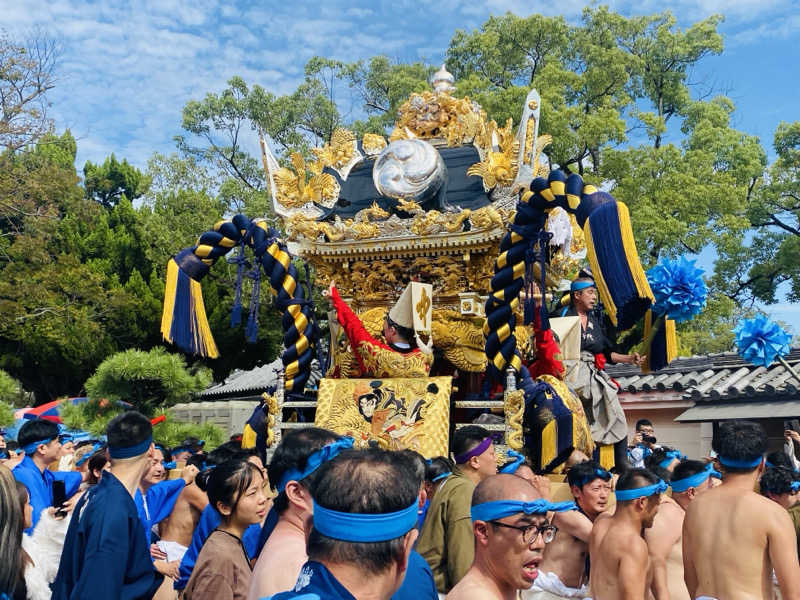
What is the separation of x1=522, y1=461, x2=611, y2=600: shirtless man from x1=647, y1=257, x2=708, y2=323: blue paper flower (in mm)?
3082

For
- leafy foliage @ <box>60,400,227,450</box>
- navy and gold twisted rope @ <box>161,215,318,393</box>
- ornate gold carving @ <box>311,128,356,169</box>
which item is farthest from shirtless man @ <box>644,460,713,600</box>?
leafy foliage @ <box>60,400,227,450</box>

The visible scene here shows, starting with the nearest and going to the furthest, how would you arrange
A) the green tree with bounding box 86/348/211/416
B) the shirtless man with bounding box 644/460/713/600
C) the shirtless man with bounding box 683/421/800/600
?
the shirtless man with bounding box 683/421/800/600
the shirtless man with bounding box 644/460/713/600
the green tree with bounding box 86/348/211/416

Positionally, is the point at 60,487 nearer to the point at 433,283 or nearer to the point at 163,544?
the point at 163,544

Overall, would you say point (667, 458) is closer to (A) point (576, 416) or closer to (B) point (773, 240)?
(A) point (576, 416)

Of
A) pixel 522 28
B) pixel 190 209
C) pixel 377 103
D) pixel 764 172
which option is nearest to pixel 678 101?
pixel 764 172

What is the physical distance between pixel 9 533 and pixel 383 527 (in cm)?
166

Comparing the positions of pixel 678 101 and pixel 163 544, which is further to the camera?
pixel 678 101

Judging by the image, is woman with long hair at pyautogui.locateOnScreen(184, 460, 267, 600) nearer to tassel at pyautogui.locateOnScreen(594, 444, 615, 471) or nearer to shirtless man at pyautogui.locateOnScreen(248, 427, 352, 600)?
shirtless man at pyautogui.locateOnScreen(248, 427, 352, 600)

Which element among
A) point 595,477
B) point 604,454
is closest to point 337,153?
point 604,454

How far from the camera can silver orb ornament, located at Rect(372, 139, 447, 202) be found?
340 inches

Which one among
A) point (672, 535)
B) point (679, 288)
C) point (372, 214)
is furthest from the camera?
point (372, 214)

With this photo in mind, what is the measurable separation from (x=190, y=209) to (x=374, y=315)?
10781 millimetres

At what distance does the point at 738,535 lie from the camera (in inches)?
146

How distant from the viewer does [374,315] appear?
883 cm
